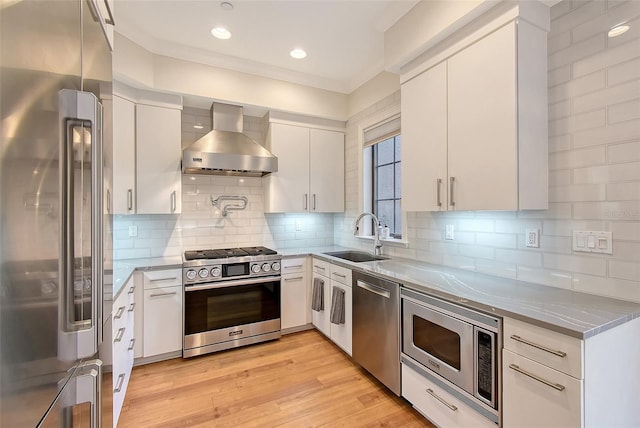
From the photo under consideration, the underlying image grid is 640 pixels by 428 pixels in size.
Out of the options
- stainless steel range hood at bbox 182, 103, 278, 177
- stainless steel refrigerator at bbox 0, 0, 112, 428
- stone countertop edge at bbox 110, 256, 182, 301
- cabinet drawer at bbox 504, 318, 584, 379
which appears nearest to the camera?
stainless steel refrigerator at bbox 0, 0, 112, 428

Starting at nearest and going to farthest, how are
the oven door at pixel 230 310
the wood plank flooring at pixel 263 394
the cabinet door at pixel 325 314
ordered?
the wood plank flooring at pixel 263 394, the oven door at pixel 230 310, the cabinet door at pixel 325 314

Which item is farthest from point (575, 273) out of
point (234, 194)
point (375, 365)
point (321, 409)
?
point (234, 194)

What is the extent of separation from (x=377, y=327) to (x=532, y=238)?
1.22m

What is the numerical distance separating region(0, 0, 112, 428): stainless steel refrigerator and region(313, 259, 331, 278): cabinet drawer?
2213 millimetres

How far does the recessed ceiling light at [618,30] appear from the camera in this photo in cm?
147

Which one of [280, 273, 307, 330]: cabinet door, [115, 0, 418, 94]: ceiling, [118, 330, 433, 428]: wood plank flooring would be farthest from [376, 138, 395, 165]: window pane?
[118, 330, 433, 428]: wood plank flooring

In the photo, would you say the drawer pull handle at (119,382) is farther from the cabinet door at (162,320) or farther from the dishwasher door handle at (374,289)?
the dishwasher door handle at (374,289)

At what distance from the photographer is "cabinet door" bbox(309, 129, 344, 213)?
143 inches

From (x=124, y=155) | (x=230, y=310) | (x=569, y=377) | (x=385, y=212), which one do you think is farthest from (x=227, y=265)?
(x=569, y=377)

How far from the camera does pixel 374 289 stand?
2277 millimetres

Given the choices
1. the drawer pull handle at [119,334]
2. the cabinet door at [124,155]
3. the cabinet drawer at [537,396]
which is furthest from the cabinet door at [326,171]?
the cabinet drawer at [537,396]

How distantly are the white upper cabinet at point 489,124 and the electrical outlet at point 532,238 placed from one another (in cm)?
19

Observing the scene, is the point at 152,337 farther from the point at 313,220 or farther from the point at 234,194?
the point at 313,220

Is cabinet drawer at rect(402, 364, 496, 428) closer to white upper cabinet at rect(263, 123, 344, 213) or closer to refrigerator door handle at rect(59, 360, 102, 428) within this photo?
refrigerator door handle at rect(59, 360, 102, 428)
